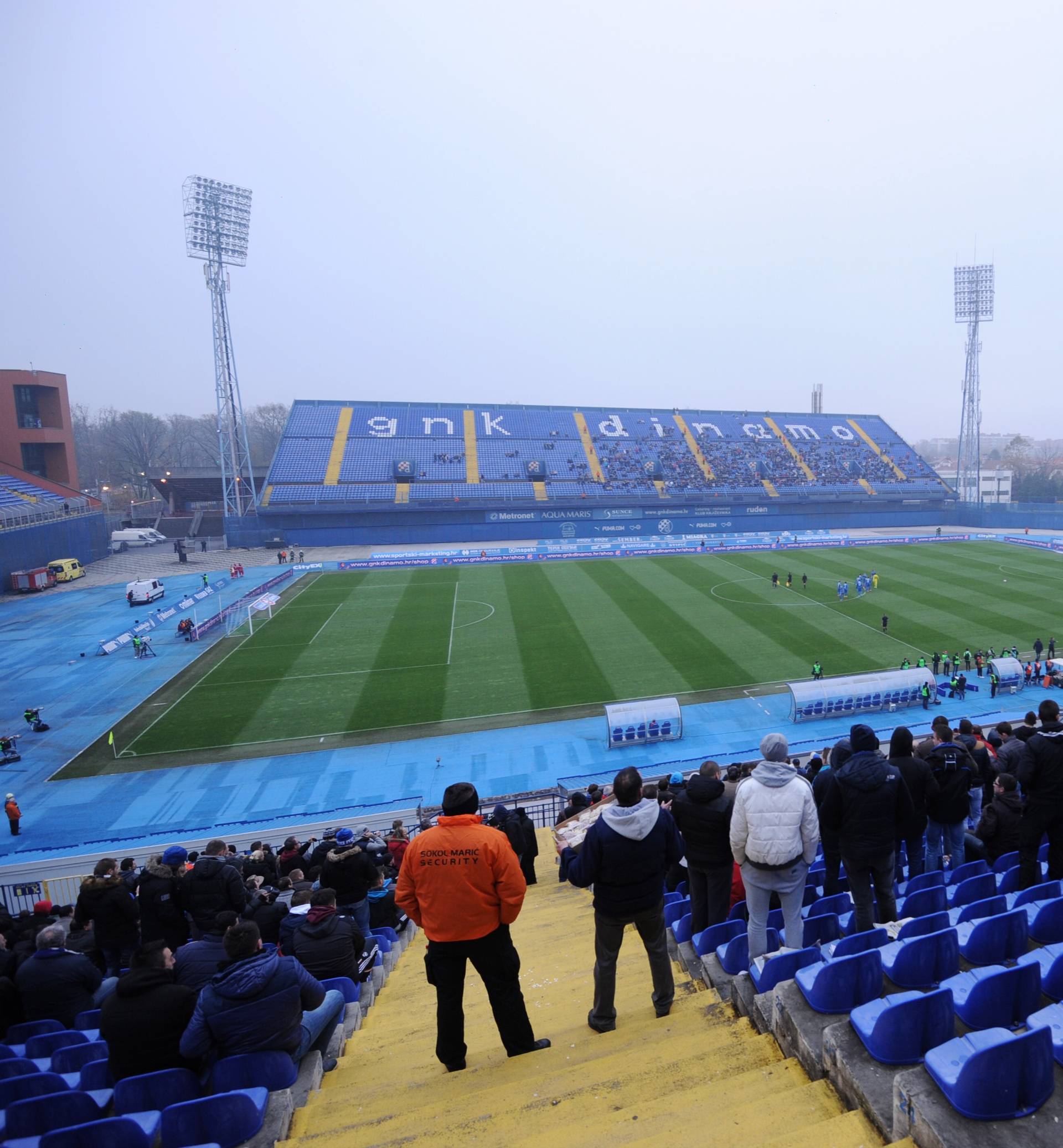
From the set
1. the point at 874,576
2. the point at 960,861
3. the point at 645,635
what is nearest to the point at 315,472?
the point at 645,635

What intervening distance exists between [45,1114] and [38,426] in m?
64.6

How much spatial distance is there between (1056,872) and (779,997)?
3.86 m

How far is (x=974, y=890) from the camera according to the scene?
→ 543 cm

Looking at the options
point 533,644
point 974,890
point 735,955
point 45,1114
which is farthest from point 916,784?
point 533,644

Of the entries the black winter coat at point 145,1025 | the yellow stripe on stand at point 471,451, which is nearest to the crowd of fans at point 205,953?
the black winter coat at point 145,1025

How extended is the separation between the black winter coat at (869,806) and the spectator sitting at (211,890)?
5.27 metres

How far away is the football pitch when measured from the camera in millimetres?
22594

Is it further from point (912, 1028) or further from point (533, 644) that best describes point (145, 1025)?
point (533, 644)

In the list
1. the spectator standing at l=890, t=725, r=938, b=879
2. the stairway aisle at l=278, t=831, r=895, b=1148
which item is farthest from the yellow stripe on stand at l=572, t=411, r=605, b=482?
the stairway aisle at l=278, t=831, r=895, b=1148

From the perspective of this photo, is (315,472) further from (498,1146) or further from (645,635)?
(498,1146)

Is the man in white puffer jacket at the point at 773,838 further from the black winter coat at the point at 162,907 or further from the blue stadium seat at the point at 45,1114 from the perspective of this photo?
the black winter coat at the point at 162,907

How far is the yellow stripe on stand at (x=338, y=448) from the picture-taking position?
63.1m

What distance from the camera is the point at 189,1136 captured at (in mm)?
3359

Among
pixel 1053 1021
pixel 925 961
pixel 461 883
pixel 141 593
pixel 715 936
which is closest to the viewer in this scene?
pixel 1053 1021
